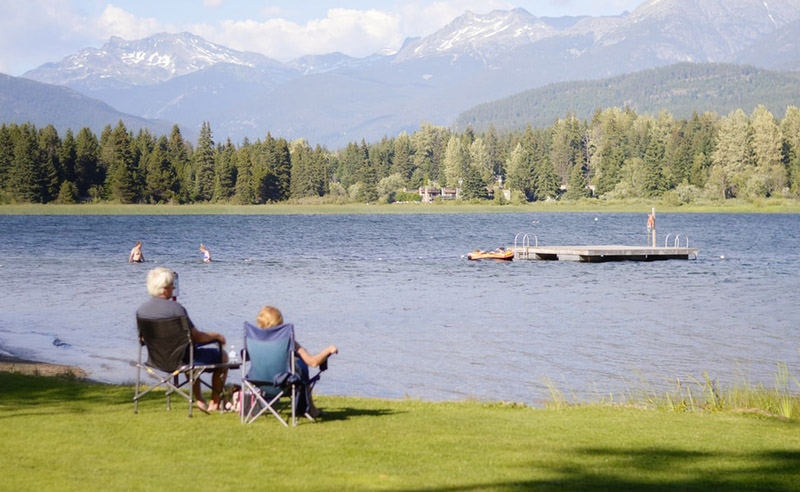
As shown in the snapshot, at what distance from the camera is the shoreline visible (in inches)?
572

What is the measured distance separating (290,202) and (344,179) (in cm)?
3326

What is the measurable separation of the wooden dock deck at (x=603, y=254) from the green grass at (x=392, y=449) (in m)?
39.4

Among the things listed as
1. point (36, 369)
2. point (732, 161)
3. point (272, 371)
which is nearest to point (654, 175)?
point (732, 161)

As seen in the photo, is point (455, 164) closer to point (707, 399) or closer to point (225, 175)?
point (225, 175)

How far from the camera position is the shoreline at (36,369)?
1452 centimetres

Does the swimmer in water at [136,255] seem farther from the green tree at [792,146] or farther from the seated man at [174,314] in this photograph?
the green tree at [792,146]

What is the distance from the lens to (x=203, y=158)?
138 meters

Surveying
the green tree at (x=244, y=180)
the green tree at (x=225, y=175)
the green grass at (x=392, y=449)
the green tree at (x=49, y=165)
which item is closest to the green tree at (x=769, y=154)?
the green tree at (x=244, y=180)

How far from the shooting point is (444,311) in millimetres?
28469

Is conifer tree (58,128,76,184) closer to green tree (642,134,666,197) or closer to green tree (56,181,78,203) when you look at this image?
green tree (56,181,78,203)

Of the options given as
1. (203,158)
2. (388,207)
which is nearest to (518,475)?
(203,158)

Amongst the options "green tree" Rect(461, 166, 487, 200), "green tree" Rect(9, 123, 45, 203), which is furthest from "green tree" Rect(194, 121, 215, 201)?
"green tree" Rect(461, 166, 487, 200)

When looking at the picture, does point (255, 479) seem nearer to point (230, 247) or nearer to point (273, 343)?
point (273, 343)

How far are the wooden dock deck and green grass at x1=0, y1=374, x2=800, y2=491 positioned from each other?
3937cm
